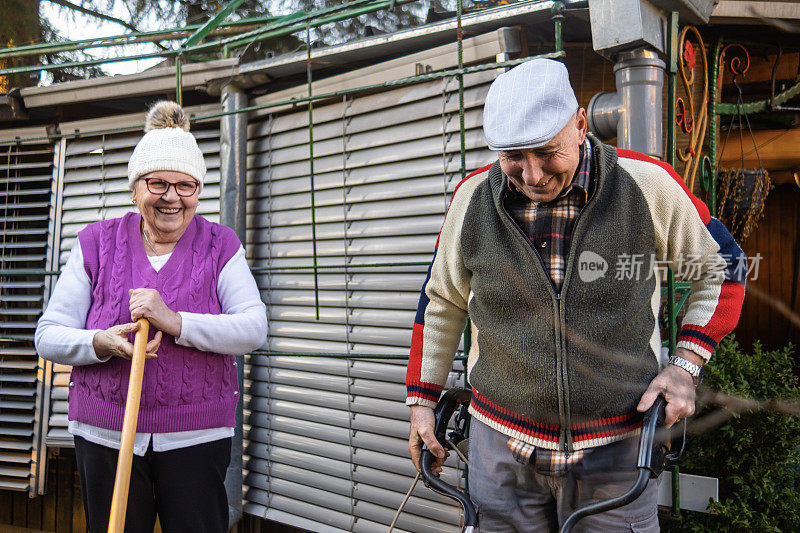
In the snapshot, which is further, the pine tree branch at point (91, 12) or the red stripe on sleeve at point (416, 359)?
the pine tree branch at point (91, 12)

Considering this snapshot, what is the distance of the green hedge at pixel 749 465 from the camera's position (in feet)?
11.0

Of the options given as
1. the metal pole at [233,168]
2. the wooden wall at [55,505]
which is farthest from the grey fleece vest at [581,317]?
the wooden wall at [55,505]

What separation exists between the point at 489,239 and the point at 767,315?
664cm

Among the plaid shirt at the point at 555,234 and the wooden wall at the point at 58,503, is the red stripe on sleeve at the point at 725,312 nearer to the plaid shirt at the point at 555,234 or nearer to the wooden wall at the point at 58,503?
the plaid shirt at the point at 555,234

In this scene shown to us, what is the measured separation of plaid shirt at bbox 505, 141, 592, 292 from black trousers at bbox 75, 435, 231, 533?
1.42 metres

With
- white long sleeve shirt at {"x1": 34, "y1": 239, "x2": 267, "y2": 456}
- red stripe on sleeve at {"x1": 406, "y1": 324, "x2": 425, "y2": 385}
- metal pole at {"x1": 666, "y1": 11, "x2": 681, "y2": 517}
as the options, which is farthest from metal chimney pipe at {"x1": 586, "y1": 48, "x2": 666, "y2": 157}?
white long sleeve shirt at {"x1": 34, "y1": 239, "x2": 267, "y2": 456}

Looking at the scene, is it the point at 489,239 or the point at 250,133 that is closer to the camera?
the point at 489,239

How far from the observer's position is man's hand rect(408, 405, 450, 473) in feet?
A: 7.73

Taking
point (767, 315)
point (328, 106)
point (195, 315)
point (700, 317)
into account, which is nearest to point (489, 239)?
point (700, 317)

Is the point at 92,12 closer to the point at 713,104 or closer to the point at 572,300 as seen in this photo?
the point at 713,104

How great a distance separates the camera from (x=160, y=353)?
2.50 m

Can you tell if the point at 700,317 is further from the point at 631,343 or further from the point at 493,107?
the point at 493,107

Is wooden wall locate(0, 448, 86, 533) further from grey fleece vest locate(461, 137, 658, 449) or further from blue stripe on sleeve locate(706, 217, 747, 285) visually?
blue stripe on sleeve locate(706, 217, 747, 285)

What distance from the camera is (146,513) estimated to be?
2494 mm
